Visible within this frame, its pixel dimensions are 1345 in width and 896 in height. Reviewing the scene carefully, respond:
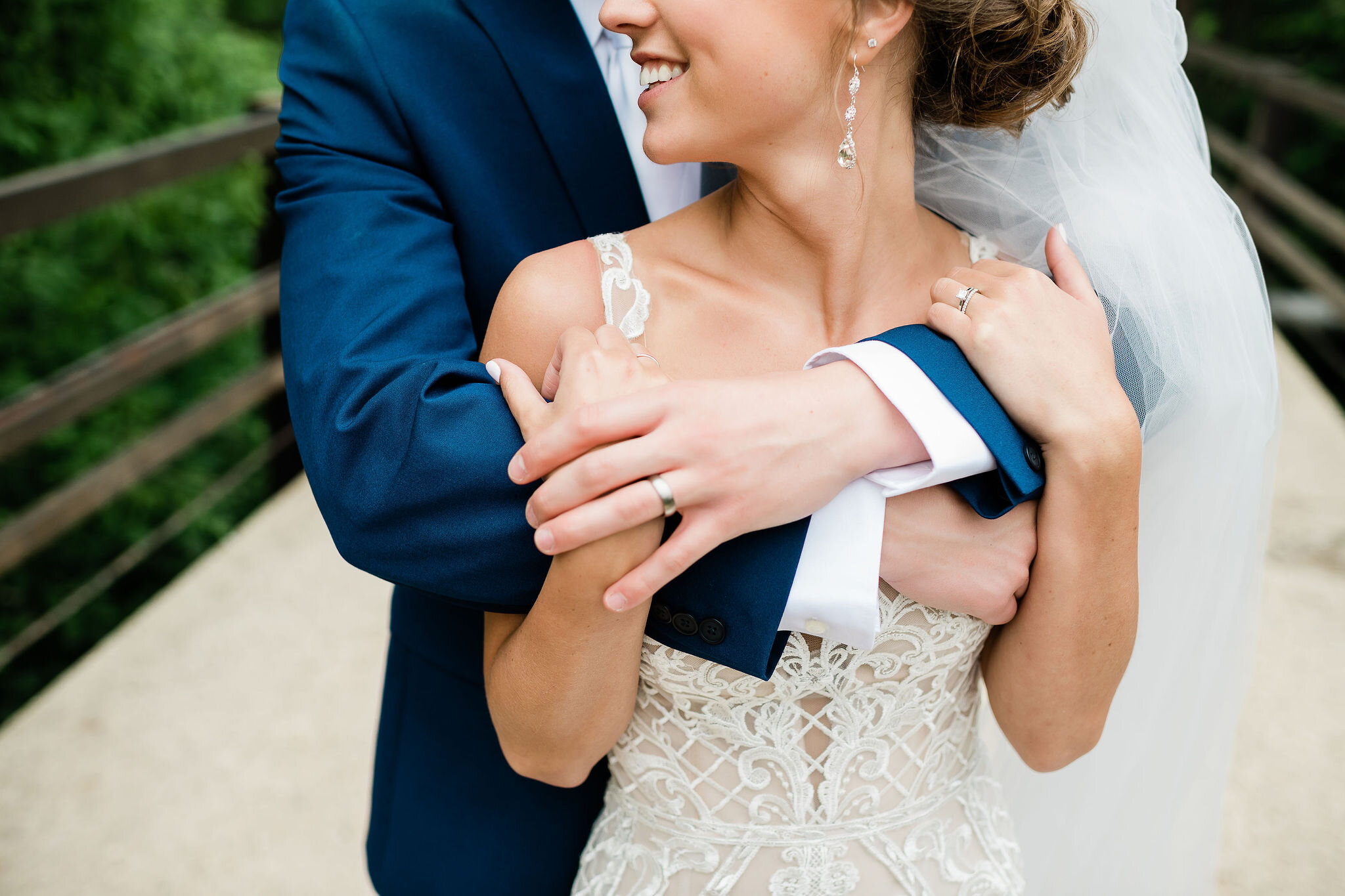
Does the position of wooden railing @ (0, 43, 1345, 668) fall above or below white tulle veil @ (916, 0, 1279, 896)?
below

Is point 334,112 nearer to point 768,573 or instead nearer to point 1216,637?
point 768,573

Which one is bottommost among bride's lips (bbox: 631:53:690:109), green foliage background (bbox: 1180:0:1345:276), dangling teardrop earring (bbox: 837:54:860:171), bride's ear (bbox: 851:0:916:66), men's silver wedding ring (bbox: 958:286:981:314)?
green foliage background (bbox: 1180:0:1345:276)

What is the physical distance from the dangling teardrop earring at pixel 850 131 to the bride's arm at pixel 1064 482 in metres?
0.19

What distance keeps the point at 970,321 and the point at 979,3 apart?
39 centimetres

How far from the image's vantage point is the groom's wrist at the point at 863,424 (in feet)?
3.52

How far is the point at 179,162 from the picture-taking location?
11.8 ft

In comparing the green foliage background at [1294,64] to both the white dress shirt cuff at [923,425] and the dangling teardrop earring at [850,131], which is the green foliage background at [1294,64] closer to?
the dangling teardrop earring at [850,131]

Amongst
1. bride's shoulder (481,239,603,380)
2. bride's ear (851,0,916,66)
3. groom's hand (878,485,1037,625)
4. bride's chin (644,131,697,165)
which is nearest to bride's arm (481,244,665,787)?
bride's shoulder (481,239,603,380)

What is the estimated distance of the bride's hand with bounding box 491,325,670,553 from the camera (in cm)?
104

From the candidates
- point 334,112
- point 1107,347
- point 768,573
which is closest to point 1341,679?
point 1107,347

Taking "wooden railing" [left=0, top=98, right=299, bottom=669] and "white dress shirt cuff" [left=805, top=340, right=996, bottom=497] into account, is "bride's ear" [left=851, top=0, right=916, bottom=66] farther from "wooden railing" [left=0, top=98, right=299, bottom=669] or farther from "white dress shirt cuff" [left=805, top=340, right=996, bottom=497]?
"wooden railing" [left=0, top=98, right=299, bottom=669]

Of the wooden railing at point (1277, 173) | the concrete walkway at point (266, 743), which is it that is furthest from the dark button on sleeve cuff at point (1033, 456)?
the wooden railing at point (1277, 173)

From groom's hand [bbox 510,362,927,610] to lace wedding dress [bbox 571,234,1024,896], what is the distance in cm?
23

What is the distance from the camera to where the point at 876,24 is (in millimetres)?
1213
